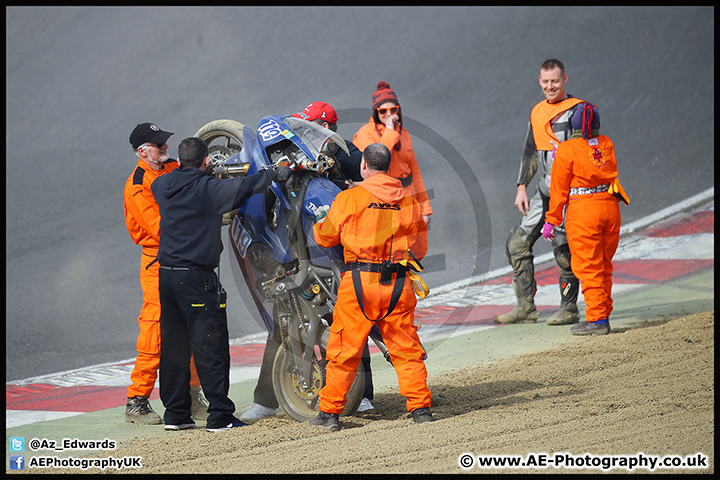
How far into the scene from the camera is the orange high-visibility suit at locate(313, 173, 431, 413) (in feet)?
17.2

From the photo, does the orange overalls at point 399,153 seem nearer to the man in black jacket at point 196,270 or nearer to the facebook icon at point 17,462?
the man in black jacket at point 196,270

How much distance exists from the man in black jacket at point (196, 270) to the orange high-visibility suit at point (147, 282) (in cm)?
40

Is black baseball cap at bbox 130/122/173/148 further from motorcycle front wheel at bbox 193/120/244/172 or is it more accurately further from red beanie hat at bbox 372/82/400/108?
red beanie hat at bbox 372/82/400/108

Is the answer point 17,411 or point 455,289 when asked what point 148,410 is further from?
point 455,289

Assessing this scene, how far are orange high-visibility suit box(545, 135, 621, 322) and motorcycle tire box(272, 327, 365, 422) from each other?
2.87 m

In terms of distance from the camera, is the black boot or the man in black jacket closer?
the man in black jacket

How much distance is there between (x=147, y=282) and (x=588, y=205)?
13.2 feet

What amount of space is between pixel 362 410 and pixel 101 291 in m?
5.47

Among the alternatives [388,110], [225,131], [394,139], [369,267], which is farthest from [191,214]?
[388,110]

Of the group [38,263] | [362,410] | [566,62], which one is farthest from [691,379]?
[566,62]

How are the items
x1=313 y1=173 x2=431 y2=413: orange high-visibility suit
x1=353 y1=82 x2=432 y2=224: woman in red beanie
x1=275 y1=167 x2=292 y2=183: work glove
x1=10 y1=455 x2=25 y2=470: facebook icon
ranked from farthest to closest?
x1=353 y1=82 x2=432 y2=224: woman in red beanie
x1=275 y1=167 x2=292 y2=183: work glove
x1=313 y1=173 x2=431 y2=413: orange high-visibility suit
x1=10 y1=455 x2=25 y2=470: facebook icon

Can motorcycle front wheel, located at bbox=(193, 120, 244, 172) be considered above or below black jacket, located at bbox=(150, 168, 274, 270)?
above

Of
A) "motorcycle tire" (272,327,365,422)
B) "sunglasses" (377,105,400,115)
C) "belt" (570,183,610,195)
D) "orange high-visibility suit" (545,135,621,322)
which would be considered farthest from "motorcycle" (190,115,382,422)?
"belt" (570,183,610,195)

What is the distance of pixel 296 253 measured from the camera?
585cm
